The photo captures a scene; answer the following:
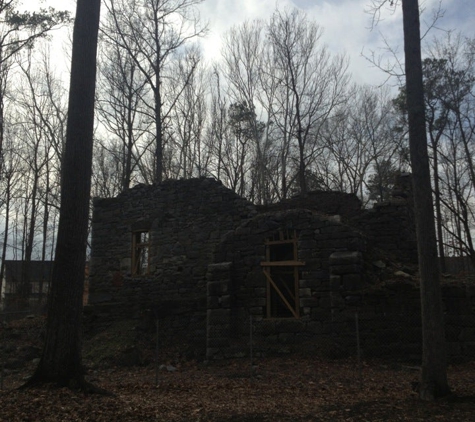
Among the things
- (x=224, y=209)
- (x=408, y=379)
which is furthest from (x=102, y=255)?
(x=408, y=379)

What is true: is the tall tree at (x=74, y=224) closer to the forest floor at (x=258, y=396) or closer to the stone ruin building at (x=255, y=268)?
the forest floor at (x=258, y=396)

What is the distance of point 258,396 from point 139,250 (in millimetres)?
11234

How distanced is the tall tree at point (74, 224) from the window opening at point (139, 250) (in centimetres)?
1016

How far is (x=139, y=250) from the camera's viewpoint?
62.4 feet

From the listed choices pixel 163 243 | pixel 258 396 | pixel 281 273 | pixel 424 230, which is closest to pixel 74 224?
pixel 258 396

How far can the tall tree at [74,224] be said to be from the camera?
780cm

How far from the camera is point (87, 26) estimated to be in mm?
8938

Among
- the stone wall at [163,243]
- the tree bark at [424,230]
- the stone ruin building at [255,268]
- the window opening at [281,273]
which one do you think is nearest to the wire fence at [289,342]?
the stone ruin building at [255,268]

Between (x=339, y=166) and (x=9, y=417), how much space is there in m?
27.0

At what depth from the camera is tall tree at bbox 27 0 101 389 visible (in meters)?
7.80

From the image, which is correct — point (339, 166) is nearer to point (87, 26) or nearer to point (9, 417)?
point (87, 26)

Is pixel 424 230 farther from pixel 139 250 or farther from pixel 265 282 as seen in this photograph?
pixel 139 250

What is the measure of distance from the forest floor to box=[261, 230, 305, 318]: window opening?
1.79m

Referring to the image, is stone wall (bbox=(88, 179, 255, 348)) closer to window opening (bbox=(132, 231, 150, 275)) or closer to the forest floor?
window opening (bbox=(132, 231, 150, 275))
